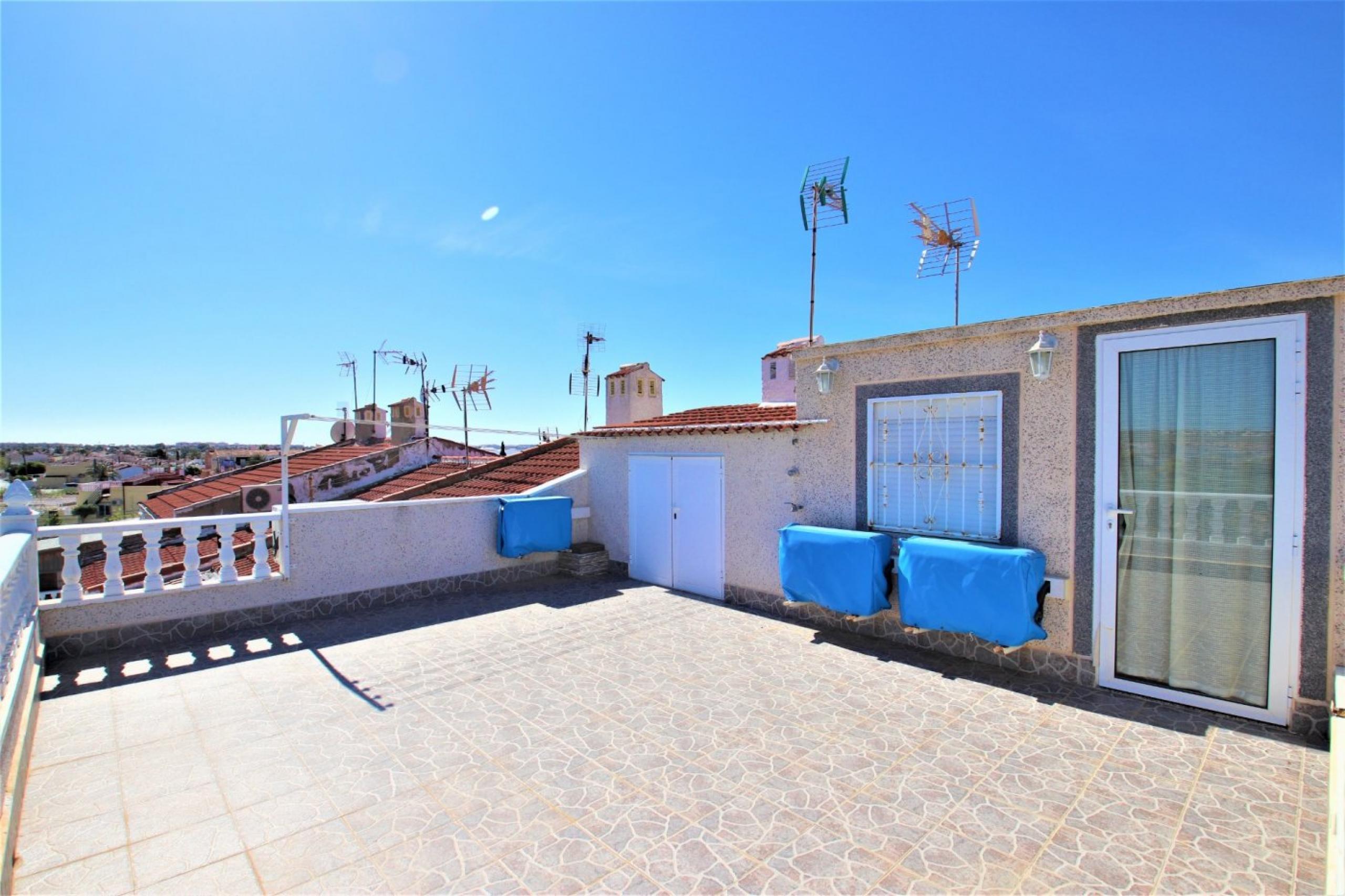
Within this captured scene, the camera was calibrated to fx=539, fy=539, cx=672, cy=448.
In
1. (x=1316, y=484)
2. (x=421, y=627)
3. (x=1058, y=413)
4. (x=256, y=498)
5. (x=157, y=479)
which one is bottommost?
(x=421, y=627)

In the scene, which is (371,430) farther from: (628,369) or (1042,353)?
(1042,353)

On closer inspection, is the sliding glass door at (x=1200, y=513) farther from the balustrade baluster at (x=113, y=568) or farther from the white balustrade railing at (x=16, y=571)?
the balustrade baluster at (x=113, y=568)

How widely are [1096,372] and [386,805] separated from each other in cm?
744

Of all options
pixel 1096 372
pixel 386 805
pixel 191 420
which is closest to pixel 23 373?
pixel 191 420

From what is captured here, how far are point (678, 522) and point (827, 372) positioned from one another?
13.1 ft

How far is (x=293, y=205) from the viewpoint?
10.5 metres

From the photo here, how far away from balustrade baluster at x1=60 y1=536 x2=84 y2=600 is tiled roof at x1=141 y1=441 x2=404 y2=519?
44.7 ft

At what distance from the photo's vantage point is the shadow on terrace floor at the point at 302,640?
5.85 m

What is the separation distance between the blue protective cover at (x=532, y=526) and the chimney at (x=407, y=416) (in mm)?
14901

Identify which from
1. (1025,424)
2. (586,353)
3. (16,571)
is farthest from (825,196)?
(586,353)

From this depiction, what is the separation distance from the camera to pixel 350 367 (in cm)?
2780

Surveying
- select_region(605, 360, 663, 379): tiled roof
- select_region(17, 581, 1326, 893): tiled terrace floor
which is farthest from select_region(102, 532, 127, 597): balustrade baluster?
select_region(605, 360, 663, 379): tiled roof

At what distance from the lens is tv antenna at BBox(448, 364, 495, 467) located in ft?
51.0

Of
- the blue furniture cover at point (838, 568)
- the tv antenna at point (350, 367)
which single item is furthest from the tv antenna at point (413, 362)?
the blue furniture cover at point (838, 568)
